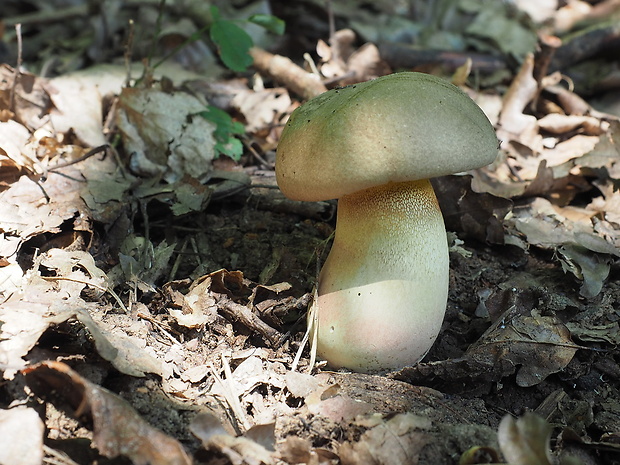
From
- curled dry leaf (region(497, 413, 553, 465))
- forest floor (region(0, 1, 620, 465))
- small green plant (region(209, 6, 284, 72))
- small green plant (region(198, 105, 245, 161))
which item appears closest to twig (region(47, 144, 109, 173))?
forest floor (region(0, 1, 620, 465))

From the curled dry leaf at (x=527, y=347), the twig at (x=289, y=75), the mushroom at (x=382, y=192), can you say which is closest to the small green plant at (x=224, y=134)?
the twig at (x=289, y=75)

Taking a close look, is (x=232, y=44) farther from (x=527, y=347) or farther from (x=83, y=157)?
(x=527, y=347)

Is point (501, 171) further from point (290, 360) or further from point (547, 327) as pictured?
point (290, 360)

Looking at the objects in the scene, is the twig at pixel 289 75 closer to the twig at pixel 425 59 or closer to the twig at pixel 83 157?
the twig at pixel 425 59

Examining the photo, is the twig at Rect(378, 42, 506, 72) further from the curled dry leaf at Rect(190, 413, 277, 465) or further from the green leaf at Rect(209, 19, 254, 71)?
the curled dry leaf at Rect(190, 413, 277, 465)

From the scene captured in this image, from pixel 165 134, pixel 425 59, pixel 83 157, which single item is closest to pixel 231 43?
pixel 165 134
